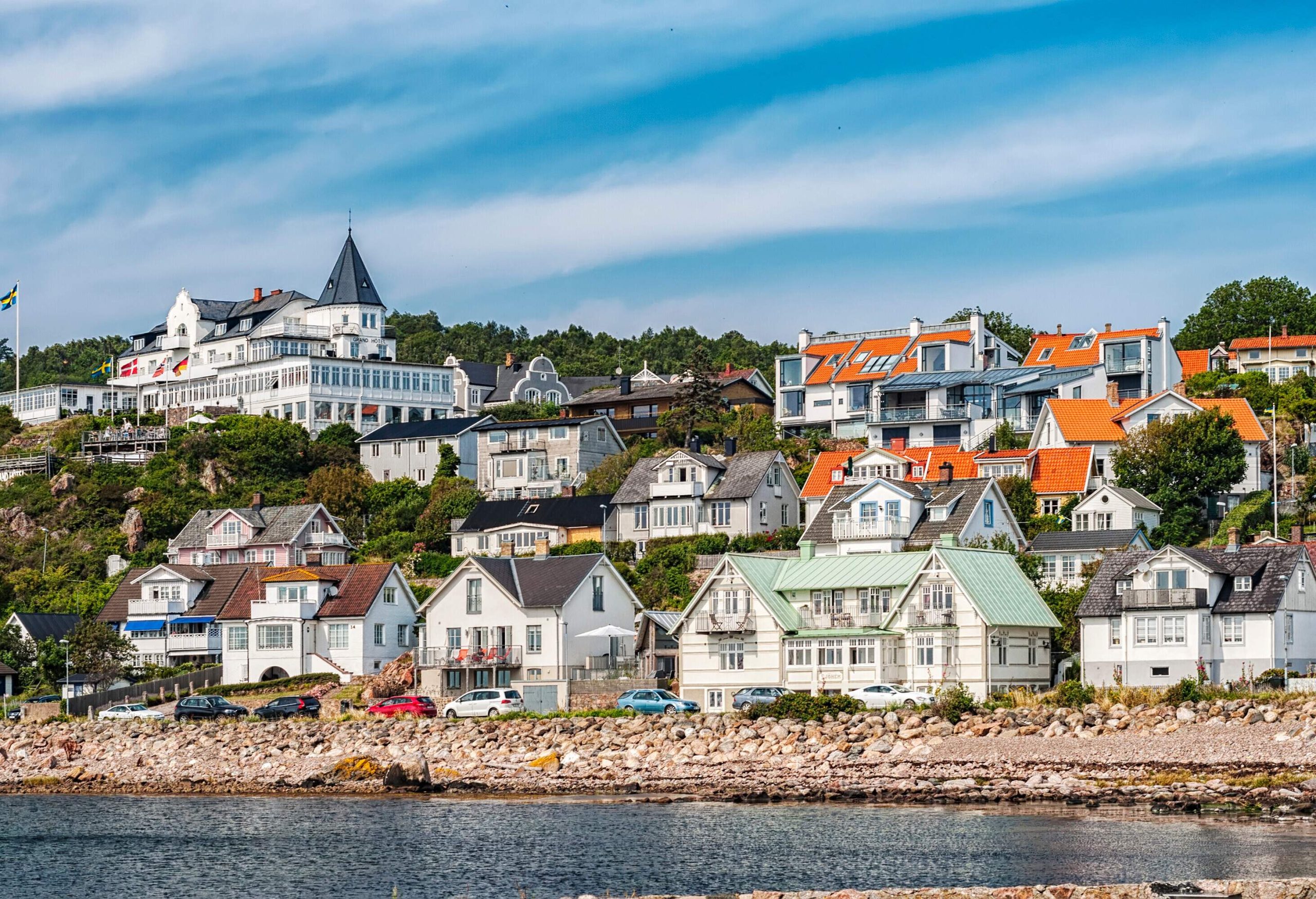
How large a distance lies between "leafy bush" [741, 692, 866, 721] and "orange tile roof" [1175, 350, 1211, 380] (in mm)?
59129

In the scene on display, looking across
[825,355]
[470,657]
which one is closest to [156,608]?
[470,657]

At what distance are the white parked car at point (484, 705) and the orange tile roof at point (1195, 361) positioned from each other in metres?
60.0

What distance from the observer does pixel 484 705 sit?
216ft

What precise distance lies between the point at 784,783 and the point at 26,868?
20.9 m

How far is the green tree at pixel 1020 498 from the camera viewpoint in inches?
3191

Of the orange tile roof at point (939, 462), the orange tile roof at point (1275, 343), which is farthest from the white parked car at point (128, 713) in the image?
the orange tile roof at point (1275, 343)

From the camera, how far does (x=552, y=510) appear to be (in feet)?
303

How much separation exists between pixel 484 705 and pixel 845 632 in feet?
44.9

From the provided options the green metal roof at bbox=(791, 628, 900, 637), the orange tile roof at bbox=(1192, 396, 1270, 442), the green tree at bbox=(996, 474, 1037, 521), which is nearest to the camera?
the green metal roof at bbox=(791, 628, 900, 637)

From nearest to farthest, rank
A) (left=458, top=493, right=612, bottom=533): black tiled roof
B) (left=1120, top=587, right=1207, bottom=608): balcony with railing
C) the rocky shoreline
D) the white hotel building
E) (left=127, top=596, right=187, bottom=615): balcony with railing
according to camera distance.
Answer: the rocky shoreline → (left=1120, top=587, right=1207, bottom=608): balcony with railing → (left=127, top=596, right=187, bottom=615): balcony with railing → (left=458, top=493, right=612, bottom=533): black tiled roof → the white hotel building

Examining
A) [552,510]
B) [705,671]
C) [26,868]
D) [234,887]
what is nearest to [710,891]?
[234,887]

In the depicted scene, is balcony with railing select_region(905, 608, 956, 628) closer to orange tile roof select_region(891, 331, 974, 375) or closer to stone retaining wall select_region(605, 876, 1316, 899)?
stone retaining wall select_region(605, 876, 1316, 899)

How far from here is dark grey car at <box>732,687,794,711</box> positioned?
61.3m

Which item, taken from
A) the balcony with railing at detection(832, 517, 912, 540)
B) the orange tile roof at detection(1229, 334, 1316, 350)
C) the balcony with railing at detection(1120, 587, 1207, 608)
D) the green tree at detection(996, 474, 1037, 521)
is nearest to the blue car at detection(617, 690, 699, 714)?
the balcony with railing at detection(832, 517, 912, 540)
